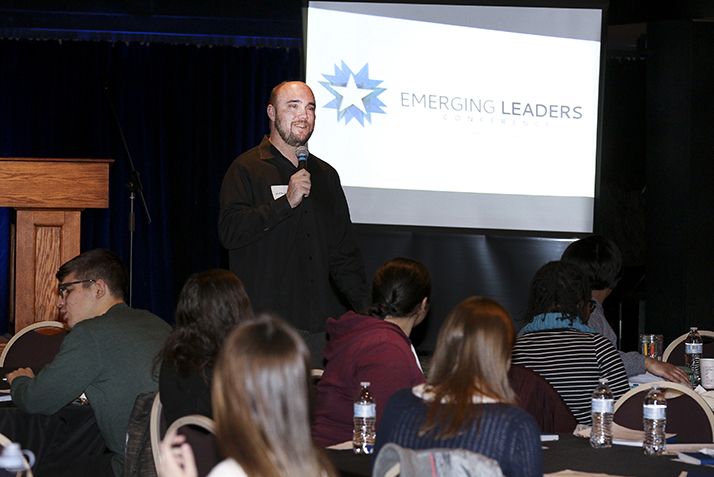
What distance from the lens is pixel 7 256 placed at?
21.8 feet

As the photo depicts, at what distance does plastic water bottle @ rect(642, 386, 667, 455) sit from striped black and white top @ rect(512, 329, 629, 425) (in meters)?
0.37

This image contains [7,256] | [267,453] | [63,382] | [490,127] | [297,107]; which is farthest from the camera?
[7,256]

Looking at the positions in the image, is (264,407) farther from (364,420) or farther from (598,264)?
(598,264)

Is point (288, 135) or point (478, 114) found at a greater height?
point (478, 114)

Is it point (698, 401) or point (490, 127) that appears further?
point (490, 127)

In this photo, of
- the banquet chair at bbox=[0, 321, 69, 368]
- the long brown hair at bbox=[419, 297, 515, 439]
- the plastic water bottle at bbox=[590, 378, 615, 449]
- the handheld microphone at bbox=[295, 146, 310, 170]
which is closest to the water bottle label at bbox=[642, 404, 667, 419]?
the plastic water bottle at bbox=[590, 378, 615, 449]

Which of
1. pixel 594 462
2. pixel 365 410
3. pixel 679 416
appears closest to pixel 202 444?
pixel 365 410

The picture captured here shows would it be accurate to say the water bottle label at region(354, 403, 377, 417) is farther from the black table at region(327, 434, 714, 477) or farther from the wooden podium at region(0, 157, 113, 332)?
the wooden podium at region(0, 157, 113, 332)

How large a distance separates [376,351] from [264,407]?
0.99 metres

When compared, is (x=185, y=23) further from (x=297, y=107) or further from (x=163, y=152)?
(x=297, y=107)

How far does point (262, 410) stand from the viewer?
113 centimetres

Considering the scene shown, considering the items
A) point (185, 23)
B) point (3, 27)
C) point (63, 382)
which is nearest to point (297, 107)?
point (63, 382)

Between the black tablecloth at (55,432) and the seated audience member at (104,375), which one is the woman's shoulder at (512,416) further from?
the black tablecloth at (55,432)

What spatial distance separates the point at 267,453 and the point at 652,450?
4.29 feet
